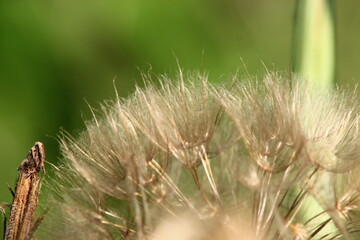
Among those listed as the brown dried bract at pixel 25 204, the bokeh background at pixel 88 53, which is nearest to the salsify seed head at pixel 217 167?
the brown dried bract at pixel 25 204

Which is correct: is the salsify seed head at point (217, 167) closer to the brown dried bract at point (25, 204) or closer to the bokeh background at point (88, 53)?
the brown dried bract at point (25, 204)

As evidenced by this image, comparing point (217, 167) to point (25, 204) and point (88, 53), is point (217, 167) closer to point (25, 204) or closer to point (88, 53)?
point (25, 204)

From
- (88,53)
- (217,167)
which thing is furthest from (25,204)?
(88,53)

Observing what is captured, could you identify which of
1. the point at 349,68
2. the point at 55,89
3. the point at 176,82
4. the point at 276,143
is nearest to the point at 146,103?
the point at 176,82

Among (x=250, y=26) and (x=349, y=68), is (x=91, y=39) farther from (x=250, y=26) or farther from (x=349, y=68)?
(x=349, y=68)

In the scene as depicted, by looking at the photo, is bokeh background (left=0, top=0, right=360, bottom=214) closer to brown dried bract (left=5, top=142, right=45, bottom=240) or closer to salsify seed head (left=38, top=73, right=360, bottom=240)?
salsify seed head (left=38, top=73, right=360, bottom=240)

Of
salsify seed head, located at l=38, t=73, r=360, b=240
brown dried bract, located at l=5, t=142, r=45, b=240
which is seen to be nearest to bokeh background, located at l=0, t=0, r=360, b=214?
salsify seed head, located at l=38, t=73, r=360, b=240

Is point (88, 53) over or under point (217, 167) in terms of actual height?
over
